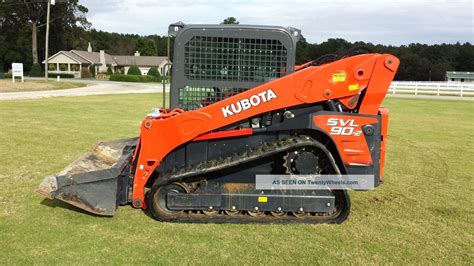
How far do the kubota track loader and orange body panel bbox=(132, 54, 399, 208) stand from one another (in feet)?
0.03

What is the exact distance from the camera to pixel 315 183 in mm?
4699

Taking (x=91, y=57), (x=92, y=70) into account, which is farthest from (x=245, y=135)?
(x=91, y=57)

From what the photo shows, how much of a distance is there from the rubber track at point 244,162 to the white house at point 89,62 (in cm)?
7335

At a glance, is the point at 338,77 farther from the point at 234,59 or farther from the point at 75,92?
the point at 75,92

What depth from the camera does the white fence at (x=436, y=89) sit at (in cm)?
3303

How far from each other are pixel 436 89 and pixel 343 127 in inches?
1294

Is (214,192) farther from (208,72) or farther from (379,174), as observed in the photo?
(379,174)

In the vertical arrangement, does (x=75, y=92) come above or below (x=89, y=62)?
below

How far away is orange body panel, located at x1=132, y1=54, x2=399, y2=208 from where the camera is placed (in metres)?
4.54

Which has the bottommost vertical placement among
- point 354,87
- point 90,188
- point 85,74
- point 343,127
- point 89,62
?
Result: point 90,188

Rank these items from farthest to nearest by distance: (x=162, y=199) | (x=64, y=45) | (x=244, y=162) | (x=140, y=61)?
(x=140, y=61)
(x=64, y=45)
(x=162, y=199)
(x=244, y=162)

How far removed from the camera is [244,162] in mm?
4566

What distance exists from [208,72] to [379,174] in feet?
7.28

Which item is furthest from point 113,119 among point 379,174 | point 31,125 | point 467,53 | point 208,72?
point 467,53
